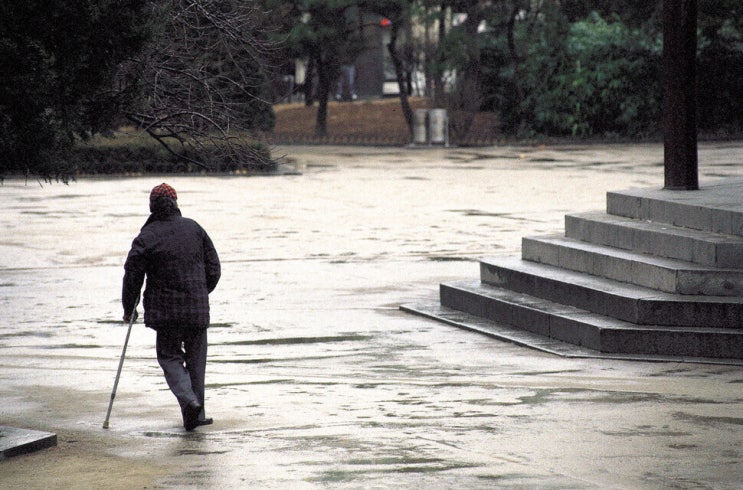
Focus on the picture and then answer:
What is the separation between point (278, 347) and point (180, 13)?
3695mm

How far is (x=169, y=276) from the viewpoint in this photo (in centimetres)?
833

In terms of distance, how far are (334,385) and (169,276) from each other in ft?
5.94

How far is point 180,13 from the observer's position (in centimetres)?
1319

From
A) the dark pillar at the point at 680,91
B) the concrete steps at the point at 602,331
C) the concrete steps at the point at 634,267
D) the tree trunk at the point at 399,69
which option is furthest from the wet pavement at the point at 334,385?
the tree trunk at the point at 399,69

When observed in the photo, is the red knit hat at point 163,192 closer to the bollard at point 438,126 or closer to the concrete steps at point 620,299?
the concrete steps at point 620,299

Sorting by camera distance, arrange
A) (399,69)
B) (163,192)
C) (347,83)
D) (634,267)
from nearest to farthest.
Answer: (163,192), (634,267), (399,69), (347,83)

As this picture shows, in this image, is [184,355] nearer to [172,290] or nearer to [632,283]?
[172,290]

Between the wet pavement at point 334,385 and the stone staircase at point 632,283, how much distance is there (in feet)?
1.32

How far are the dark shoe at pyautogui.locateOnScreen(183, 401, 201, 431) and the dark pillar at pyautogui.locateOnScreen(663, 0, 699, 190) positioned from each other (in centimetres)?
Result: 709

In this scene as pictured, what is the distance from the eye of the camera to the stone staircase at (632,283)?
10.7 meters

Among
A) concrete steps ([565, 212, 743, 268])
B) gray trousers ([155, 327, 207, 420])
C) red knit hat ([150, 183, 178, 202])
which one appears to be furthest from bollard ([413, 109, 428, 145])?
gray trousers ([155, 327, 207, 420])

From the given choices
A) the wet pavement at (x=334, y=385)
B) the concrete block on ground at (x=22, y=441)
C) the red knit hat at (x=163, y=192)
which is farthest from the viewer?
the red knit hat at (x=163, y=192)

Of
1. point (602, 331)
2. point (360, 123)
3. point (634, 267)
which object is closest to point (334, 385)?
point (602, 331)

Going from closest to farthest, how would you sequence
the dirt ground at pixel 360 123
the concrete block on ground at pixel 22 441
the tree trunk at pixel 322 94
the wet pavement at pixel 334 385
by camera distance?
the wet pavement at pixel 334 385 → the concrete block on ground at pixel 22 441 → the dirt ground at pixel 360 123 → the tree trunk at pixel 322 94
